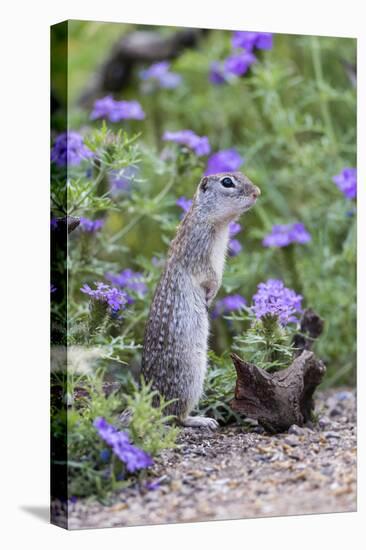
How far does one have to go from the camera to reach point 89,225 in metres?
5.39

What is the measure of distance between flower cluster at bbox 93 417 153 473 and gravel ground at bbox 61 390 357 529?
0.14m

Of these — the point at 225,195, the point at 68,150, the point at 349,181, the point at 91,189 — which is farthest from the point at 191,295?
the point at 349,181

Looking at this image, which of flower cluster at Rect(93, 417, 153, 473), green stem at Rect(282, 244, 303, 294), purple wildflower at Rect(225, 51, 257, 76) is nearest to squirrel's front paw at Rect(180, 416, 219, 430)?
flower cluster at Rect(93, 417, 153, 473)

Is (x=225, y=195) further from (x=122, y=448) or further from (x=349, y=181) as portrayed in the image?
(x=349, y=181)

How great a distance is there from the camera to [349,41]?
755 cm

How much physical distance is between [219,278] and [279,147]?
2.55 m

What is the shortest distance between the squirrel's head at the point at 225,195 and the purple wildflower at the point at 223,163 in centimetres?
150

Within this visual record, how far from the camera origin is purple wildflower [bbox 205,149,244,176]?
6.46 metres

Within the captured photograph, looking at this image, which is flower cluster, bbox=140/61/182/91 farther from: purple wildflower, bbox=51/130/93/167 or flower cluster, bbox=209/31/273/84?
purple wildflower, bbox=51/130/93/167

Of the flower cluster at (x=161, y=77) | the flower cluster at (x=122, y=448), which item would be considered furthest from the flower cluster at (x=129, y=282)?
the flower cluster at (x=161, y=77)

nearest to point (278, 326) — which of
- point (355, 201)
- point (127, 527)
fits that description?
point (127, 527)

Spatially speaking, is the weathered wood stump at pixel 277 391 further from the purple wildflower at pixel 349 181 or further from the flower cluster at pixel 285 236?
the purple wildflower at pixel 349 181

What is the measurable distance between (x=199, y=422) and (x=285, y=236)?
1.89m

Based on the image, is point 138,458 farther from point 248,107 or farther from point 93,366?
point 248,107
